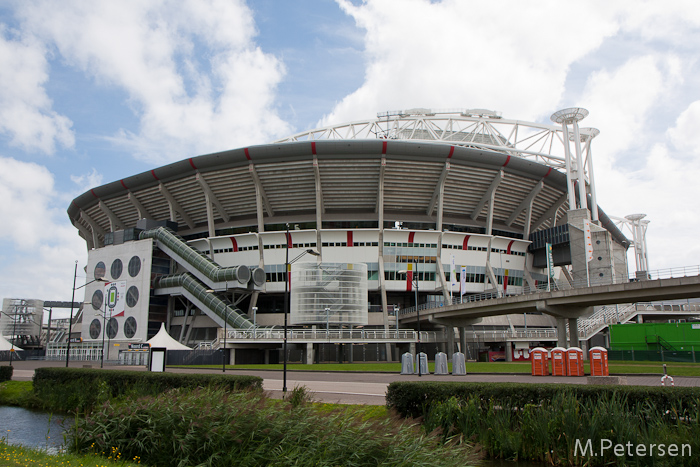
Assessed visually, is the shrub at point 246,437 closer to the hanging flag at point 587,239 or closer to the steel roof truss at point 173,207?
the hanging flag at point 587,239

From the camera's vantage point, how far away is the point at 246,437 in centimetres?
973

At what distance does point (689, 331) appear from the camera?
154ft

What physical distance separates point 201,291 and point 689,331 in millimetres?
49455

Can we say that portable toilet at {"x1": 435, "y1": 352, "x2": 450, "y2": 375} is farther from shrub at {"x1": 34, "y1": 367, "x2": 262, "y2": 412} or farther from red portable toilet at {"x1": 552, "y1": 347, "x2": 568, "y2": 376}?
shrub at {"x1": 34, "y1": 367, "x2": 262, "y2": 412}

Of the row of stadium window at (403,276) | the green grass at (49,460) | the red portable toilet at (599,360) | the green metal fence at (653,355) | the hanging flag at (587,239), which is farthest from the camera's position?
the row of stadium window at (403,276)

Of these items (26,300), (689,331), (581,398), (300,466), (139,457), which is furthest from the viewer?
(26,300)

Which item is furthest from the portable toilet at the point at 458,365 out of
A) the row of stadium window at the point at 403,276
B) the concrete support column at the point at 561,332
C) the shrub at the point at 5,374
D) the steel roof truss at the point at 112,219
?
the steel roof truss at the point at 112,219

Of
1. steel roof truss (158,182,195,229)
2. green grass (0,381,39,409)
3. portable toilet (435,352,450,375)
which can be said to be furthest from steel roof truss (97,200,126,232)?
portable toilet (435,352,450,375)

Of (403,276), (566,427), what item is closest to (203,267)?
(403,276)

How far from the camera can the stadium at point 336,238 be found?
6062cm

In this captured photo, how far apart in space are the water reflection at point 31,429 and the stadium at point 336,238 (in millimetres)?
36865

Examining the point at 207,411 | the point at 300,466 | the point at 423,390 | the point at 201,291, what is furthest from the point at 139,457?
the point at 201,291

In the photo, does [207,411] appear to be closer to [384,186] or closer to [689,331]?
[689,331]

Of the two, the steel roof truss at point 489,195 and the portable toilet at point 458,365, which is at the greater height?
the steel roof truss at point 489,195
